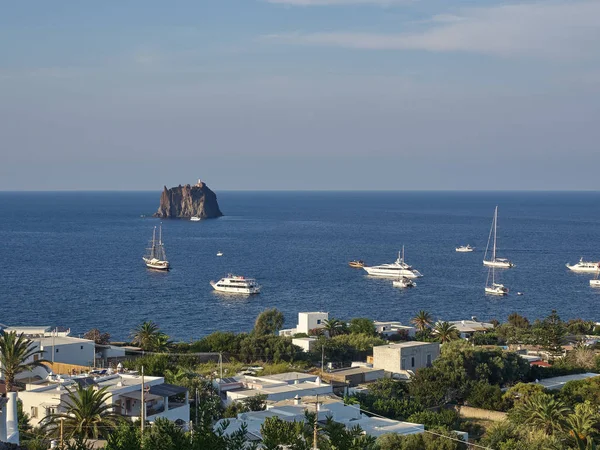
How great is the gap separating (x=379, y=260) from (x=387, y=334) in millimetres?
65302

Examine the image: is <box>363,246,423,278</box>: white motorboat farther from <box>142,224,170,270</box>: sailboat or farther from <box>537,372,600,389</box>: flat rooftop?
<box>537,372,600,389</box>: flat rooftop

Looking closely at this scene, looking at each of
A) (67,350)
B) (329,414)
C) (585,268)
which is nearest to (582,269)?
(585,268)

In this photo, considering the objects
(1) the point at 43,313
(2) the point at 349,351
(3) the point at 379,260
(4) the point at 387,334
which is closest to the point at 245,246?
(3) the point at 379,260

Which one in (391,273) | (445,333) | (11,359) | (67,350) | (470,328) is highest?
(11,359)

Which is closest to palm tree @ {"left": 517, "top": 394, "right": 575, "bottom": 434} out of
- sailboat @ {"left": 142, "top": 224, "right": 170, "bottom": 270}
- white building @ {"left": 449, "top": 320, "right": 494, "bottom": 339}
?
white building @ {"left": 449, "top": 320, "right": 494, "bottom": 339}

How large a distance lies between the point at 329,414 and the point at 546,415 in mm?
7056

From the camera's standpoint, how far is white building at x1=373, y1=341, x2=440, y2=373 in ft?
125

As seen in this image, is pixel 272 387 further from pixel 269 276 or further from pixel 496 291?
pixel 269 276

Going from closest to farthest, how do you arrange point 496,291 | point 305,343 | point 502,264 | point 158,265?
1. point 305,343
2. point 496,291
3. point 158,265
4. point 502,264

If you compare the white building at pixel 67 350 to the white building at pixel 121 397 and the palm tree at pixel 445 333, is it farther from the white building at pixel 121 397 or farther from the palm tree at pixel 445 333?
the palm tree at pixel 445 333

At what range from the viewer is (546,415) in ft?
88.1

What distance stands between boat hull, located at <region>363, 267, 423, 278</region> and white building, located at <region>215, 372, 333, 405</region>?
6442cm

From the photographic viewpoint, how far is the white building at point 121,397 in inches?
976

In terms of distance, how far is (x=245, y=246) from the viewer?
5394 inches
